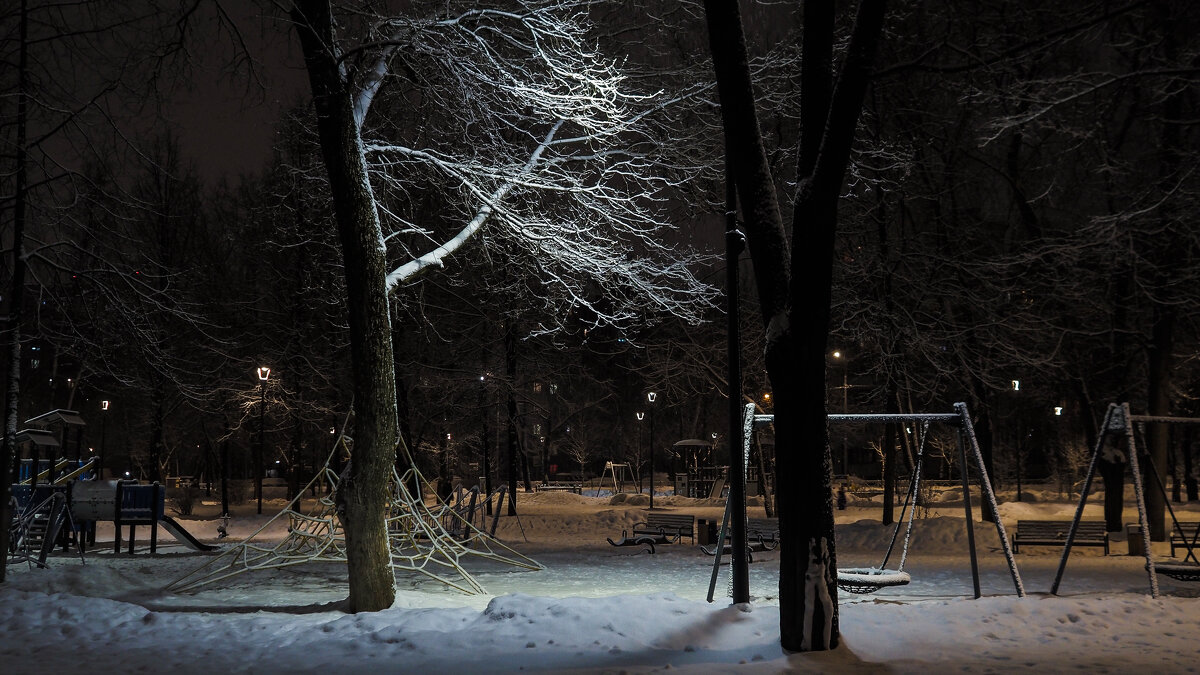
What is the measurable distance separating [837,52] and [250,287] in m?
26.5

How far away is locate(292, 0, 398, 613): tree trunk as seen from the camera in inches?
400

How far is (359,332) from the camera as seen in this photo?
34.1ft

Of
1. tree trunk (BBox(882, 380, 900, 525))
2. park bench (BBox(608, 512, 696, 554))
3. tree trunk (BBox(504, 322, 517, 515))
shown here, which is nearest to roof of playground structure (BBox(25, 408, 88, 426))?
park bench (BBox(608, 512, 696, 554))

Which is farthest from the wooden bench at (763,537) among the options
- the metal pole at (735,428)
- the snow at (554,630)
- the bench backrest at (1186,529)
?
the metal pole at (735,428)

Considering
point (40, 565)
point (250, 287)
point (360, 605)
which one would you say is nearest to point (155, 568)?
point (40, 565)

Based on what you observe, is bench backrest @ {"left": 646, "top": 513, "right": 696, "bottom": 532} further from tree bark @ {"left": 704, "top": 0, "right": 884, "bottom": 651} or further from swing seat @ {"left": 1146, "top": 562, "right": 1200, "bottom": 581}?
tree bark @ {"left": 704, "top": 0, "right": 884, "bottom": 651}

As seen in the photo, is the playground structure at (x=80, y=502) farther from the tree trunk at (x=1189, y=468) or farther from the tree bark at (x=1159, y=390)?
the tree trunk at (x=1189, y=468)

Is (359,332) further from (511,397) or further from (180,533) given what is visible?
(511,397)

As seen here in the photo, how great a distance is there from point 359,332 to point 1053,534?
1542 cm

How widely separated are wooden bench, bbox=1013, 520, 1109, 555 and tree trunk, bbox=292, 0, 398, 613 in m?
13.6

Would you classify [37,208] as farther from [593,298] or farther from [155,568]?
[593,298]

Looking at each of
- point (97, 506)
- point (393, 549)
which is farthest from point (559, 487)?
point (393, 549)

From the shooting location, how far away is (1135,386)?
28.5 metres

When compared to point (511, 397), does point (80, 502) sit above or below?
below
